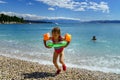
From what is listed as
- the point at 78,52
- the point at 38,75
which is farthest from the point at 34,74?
the point at 78,52

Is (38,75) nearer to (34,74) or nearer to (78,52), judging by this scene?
(34,74)

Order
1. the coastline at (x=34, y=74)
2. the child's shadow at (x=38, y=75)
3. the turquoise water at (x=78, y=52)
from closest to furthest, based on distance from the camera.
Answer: the coastline at (x=34, y=74), the child's shadow at (x=38, y=75), the turquoise water at (x=78, y=52)

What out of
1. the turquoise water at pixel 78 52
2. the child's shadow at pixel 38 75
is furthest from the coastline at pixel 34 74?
the turquoise water at pixel 78 52

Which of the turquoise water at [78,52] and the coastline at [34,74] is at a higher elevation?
the coastline at [34,74]

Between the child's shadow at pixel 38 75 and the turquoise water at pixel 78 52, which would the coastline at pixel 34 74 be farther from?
the turquoise water at pixel 78 52

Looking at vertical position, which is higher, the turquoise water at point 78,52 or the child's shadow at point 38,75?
the child's shadow at point 38,75

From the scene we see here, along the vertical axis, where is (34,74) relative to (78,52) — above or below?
above

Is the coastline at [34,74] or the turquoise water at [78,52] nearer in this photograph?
the coastline at [34,74]

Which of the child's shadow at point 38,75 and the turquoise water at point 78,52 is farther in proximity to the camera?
the turquoise water at point 78,52

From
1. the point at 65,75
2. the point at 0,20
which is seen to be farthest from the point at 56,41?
the point at 0,20

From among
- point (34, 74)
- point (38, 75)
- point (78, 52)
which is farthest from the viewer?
point (78, 52)

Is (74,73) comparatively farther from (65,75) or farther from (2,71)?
(2,71)

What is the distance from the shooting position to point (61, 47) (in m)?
8.99

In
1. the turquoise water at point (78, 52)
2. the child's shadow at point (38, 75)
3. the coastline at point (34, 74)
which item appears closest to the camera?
the coastline at point (34, 74)
